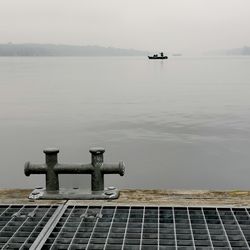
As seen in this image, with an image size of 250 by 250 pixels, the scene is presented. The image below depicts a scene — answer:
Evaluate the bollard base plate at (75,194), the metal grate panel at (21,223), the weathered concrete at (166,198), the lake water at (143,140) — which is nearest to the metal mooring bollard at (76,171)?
the bollard base plate at (75,194)

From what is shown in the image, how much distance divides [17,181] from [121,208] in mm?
11992

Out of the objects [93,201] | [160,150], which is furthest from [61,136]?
[93,201]

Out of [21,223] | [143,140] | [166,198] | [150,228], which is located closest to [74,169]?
[21,223]

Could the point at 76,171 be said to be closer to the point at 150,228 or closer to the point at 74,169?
the point at 74,169

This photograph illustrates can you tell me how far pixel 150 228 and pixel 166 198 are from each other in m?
1.23

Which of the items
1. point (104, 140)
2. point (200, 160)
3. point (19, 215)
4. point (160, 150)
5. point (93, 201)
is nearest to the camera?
point (19, 215)

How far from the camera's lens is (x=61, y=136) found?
2714 centimetres

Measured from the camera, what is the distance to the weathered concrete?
267 inches

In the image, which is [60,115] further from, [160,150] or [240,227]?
[240,227]

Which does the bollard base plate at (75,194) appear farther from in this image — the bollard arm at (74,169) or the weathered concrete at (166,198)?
the bollard arm at (74,169)

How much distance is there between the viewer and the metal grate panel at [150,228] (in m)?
5.34

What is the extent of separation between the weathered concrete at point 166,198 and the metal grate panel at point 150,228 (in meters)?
0.23

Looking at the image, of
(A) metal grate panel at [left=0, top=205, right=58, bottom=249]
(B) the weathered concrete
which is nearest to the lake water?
(B) the weathered concrete

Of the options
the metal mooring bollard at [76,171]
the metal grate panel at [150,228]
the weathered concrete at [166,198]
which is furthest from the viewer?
the metal mooring bollard at [76,171]
